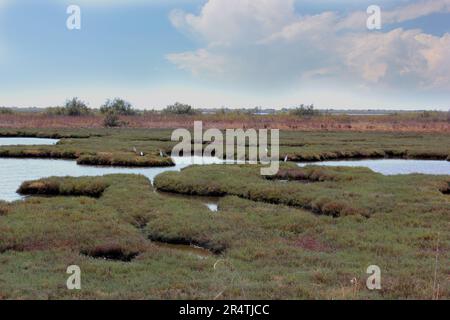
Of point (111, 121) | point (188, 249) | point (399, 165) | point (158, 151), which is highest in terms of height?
point (111, 121)

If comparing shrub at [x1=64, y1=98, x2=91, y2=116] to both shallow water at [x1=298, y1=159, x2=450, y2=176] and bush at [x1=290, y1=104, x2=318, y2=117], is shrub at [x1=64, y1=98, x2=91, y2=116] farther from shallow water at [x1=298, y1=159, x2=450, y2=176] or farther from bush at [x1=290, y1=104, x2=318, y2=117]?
shallow water at [x1=298, y1=159, x2=450, y2=176]

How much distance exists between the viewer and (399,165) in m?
44.2

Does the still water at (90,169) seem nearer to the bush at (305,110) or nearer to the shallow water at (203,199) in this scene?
the shallow water at (203,199)

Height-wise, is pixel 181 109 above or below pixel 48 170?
above

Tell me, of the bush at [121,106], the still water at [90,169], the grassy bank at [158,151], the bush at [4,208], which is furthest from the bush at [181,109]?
the bush at [4,208]

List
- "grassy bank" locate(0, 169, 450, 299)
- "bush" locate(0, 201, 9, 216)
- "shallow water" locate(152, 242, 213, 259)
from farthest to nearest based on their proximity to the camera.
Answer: "bush" locate(0, 201, 9, 216) → "shallow water" locate(152, 242, 213, 259) → "grassy bank" locate(0, 169, 450, 299)

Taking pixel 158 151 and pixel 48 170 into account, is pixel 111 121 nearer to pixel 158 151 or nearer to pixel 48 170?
Answer: pixel 158 151

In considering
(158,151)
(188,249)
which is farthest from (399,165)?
(188,249)

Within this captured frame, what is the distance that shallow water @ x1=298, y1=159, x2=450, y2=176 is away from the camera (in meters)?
39.8

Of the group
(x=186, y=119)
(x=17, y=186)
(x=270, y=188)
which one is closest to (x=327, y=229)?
(x=270, y=188)

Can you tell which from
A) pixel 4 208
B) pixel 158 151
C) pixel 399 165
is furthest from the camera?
pixel 158 151

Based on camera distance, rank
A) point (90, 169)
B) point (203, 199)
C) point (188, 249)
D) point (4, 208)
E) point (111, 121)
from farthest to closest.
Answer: point (111, 121) < point (90, 169) < point (203, 199) < point (4, 208) < point (188, 249)

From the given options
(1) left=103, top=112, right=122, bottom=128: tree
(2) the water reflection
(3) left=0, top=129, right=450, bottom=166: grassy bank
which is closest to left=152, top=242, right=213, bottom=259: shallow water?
(2) the water reflection

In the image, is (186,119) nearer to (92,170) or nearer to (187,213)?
(92,170)
